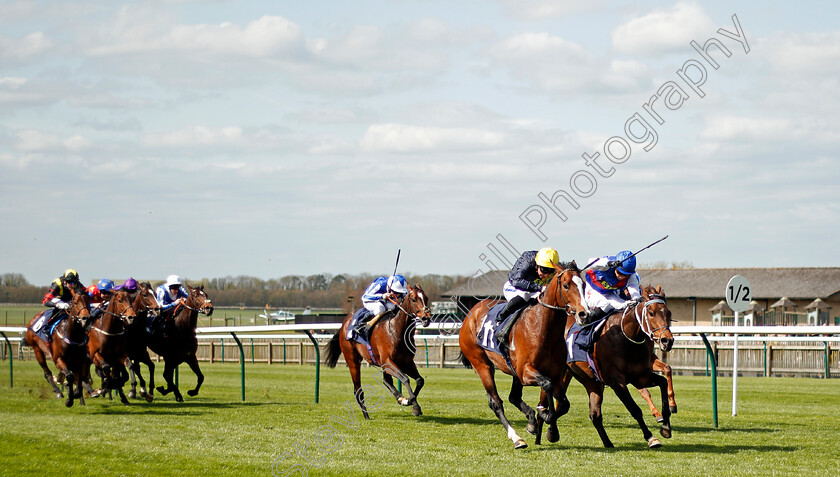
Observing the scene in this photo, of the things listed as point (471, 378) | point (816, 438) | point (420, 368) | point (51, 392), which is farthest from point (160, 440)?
point (420, 368)

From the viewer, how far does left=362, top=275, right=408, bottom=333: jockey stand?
11.2m

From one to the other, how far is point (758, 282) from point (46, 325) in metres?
33.9

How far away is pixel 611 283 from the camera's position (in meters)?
8.62

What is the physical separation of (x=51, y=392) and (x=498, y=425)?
9.36 metres

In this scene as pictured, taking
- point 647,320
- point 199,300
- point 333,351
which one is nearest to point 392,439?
point 647,320

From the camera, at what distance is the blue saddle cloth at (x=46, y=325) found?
1372 centimetres

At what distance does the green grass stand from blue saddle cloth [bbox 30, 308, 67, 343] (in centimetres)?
105

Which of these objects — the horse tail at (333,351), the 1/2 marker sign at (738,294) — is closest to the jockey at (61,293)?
the horse tail at (333,351)

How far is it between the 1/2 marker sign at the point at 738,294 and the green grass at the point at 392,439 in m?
1.33

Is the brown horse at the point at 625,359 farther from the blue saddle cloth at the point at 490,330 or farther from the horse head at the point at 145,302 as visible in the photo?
the horse head at the point at 145,302

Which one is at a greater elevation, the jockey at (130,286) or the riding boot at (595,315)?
the jockey at (130,286)

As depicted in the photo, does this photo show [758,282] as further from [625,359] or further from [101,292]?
[625,359]

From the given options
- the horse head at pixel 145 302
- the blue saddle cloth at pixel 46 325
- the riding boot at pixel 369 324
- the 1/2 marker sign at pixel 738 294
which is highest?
the 1/2 marker sign at pixel 738 294

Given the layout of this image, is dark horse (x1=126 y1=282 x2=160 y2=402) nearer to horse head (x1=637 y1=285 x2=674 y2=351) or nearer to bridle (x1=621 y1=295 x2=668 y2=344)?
bridle (x1=621 y1=295 x2=668 y2=344)
